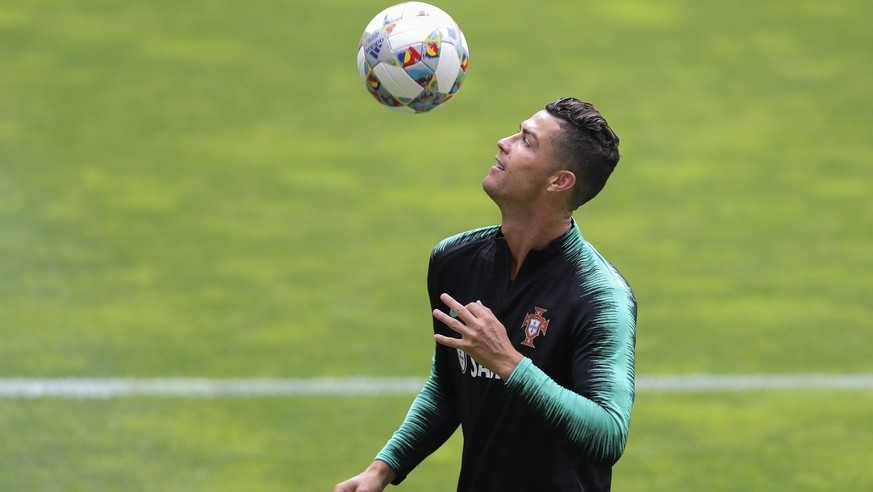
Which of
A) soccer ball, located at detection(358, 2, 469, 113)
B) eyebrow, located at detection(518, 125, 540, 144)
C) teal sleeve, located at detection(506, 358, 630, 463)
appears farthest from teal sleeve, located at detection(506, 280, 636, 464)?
soccer ball, located at detection(358, 2, 469, 113)

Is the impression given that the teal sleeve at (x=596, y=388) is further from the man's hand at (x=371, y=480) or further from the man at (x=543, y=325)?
the man's hand at (x=371, y=480)

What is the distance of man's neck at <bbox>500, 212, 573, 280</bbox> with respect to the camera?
18.4 ft

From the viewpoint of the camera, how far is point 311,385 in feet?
38.0

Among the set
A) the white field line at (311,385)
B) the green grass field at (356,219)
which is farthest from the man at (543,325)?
the white field line at (311,385)

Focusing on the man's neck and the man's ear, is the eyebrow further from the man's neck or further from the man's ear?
the man's neck

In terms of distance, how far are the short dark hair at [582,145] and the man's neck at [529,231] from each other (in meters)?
0.15

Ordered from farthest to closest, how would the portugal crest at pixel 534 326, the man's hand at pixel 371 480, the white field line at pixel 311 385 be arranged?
the white field line at pixel 311 385, the man's hand at pixel 371 480, the portugal crest at pixel 534 326

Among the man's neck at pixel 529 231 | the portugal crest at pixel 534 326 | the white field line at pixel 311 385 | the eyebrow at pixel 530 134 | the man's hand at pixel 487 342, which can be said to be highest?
the eyebrow at pixel 530 134

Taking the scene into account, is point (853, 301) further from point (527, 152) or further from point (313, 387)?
point (527, 152)

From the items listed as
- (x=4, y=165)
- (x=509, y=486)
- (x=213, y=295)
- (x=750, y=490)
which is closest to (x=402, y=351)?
(x=213, y=295)

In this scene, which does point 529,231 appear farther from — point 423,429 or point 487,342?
point 423,429

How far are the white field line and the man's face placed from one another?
609cm

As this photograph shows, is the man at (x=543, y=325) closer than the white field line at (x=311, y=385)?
Yes

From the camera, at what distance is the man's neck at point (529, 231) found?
5594 millimetres
